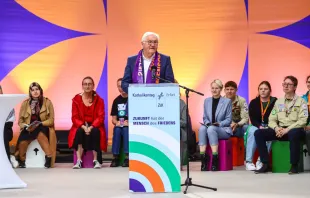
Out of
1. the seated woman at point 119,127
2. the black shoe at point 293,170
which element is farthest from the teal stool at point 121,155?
the black shoe at point 293,170

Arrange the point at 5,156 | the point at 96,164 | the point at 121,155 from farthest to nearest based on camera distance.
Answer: the point at 121,155 < the point at 96,164 < the point at 5,156

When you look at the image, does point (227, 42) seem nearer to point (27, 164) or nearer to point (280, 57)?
point (280, 57)

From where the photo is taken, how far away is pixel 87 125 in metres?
8.19

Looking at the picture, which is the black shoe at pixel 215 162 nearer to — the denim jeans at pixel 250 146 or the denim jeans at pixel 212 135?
the denim jeans at pixel 212 135

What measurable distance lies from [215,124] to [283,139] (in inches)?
34.9

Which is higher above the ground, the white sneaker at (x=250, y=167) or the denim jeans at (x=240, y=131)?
the denim jeans at (x=240, y=131)

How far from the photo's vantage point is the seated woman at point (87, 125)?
801 cm

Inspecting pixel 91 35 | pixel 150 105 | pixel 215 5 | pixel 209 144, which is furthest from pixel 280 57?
pixel 150 105

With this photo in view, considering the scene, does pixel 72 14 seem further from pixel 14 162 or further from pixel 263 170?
pixel 263 170

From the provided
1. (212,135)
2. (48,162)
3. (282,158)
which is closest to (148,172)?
(212,135)

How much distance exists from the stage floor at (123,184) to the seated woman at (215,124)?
27 cm

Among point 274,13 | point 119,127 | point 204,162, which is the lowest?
point 204,162

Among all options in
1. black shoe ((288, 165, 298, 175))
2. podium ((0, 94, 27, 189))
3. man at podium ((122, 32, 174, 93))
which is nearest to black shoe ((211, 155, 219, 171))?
black shoe ((288, 165, 298, 175))

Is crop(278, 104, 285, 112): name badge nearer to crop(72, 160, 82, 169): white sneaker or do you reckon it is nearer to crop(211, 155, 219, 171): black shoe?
crop(211, 155, 219, 171): black shoe
